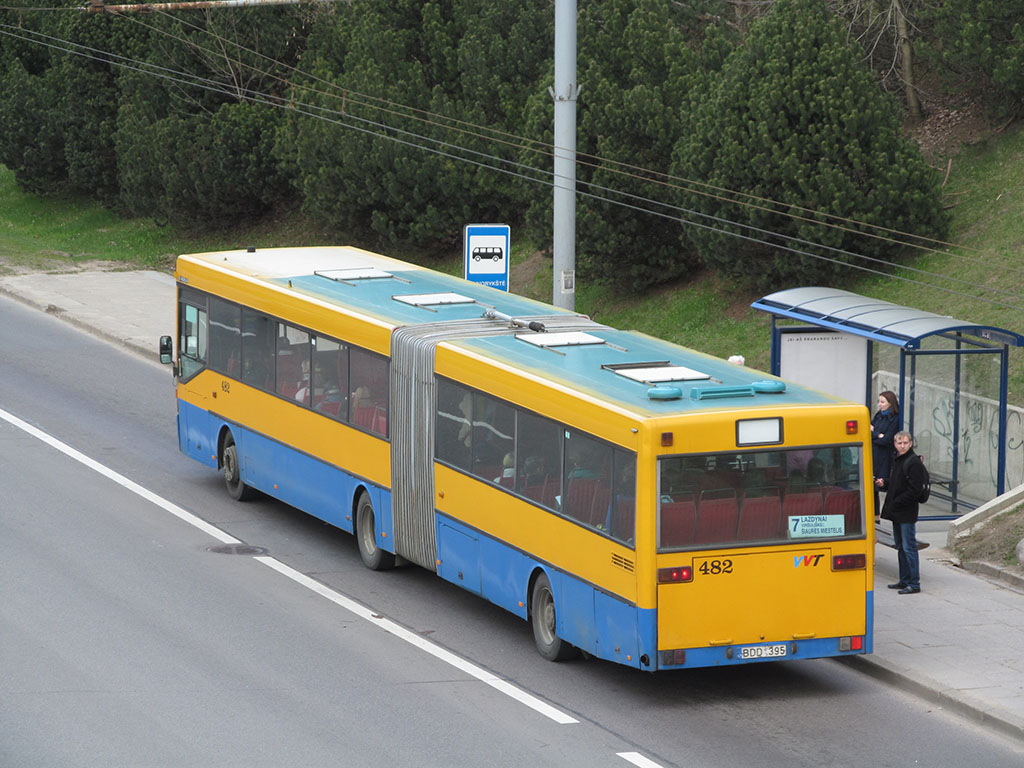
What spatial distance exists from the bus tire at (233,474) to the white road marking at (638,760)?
864 centimetres

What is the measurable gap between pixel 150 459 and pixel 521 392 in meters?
8.58

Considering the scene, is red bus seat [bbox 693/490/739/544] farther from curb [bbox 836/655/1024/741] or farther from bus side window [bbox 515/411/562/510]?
curb [bbox 836/655/1024/741]

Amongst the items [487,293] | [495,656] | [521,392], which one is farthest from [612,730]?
[487,293]

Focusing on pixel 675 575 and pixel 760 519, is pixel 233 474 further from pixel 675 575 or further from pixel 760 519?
pixel 760 519

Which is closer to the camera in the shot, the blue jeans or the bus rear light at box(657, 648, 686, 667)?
the bus rear light at box(657, 648, 686, 667)

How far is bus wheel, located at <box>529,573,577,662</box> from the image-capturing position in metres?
12.8

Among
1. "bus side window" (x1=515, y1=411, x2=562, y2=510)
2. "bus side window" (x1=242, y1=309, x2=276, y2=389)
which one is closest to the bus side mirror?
"bus side window" (x1=242, y1=309, x2=276, y2=389)

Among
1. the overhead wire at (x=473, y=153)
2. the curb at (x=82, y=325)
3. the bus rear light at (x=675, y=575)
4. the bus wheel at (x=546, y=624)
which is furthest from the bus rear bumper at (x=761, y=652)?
the curb at (x=82, y=325)

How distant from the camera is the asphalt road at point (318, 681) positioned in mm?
10648

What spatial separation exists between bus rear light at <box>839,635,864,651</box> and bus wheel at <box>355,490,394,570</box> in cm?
518

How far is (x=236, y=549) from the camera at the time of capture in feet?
53.4

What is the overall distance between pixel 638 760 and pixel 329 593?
502 centimetres

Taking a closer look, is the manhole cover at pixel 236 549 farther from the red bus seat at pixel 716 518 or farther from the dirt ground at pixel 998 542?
the dirt ground at pixel 998 542

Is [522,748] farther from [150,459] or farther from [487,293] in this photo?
[150,459]
